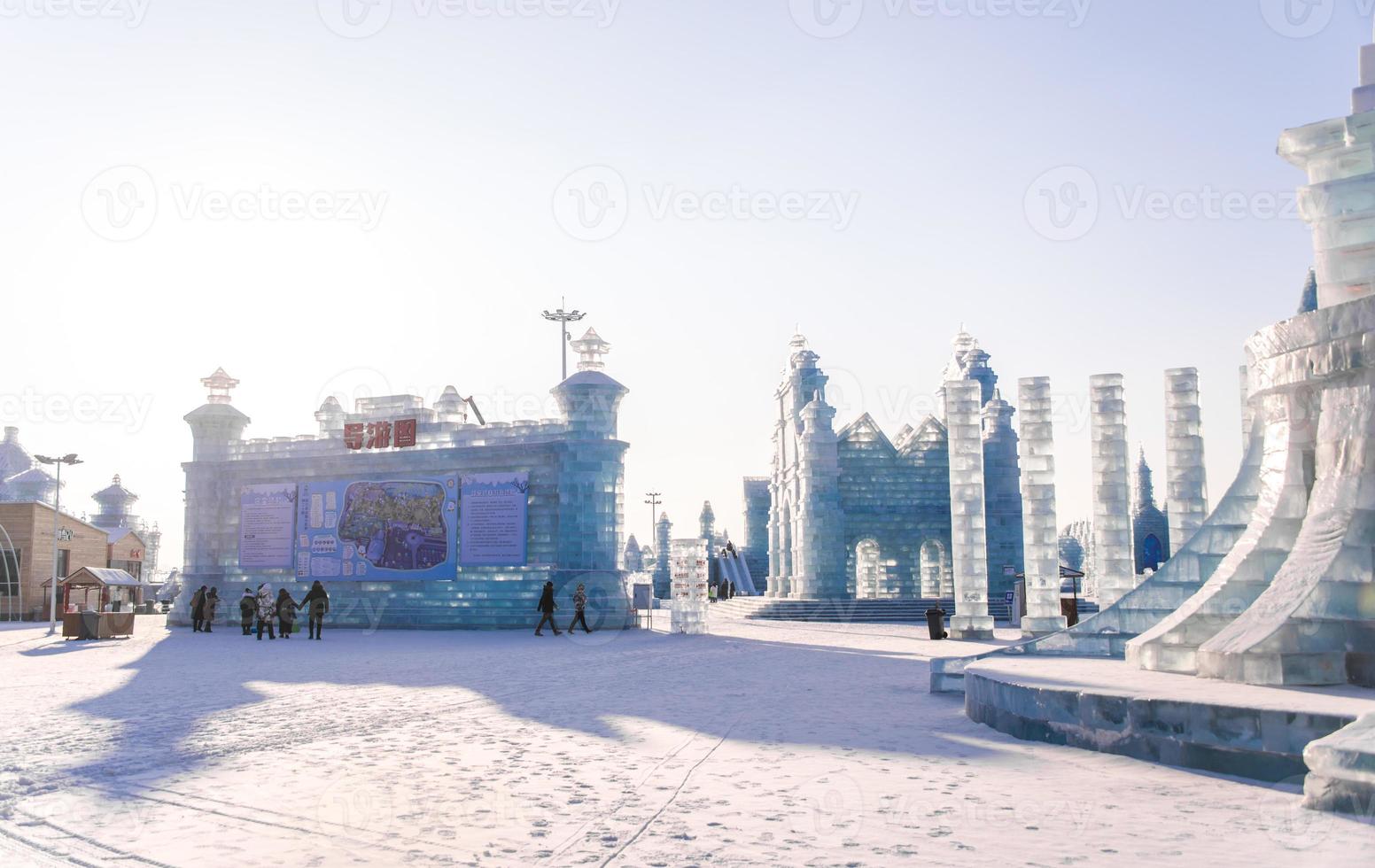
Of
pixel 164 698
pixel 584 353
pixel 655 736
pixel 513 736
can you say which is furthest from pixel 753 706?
pixel 584 353

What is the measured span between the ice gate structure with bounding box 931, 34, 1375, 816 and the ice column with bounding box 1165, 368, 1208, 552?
9015 millimetres

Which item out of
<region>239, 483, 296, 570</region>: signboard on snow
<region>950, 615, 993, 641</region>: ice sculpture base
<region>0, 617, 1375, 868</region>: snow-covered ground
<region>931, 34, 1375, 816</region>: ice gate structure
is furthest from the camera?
<region>239, 483, 296, 570</region>: signboard on snow

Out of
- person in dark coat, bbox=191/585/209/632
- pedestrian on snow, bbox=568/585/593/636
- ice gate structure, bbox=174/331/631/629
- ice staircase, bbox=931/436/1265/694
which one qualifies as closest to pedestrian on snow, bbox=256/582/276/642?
ice gate structure, bbox=174/331/631/629

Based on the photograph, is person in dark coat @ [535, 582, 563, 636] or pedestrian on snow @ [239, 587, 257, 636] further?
pedestrian on snow @ [239, 587, 257, 636]

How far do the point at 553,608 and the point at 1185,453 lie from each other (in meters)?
13.4

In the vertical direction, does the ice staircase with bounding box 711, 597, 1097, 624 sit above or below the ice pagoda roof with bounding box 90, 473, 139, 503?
below

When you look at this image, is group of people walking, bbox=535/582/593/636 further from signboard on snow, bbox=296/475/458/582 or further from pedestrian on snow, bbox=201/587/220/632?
pedestrian on snow, bbox=201/587/220/632

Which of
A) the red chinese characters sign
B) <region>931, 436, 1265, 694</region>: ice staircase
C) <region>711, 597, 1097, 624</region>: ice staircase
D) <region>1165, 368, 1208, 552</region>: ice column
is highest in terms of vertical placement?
the red chinese characters sign

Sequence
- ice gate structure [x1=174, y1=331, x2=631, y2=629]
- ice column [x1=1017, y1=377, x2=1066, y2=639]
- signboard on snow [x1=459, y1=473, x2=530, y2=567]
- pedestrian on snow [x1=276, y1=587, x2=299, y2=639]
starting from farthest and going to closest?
signboard on snow [x1=459, y1=473, x2=530, y2=567], ice gate structure [x1=174, y1=331, x2=631, y2=629], pedestrian on snow [x1=276, y1=587, x2=299, y2=639], ice column [x1=1017, y1=377, x2=1066, y2=639]

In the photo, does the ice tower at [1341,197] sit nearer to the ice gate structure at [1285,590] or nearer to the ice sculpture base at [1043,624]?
the ice gate structure at [1285,590]

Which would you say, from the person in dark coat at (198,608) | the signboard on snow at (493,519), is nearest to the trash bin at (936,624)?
the signboard on snow at (493,519)

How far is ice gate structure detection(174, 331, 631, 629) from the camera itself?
1053 inches

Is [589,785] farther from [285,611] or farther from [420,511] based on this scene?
[420,511]

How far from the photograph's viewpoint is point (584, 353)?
91.9 feet
